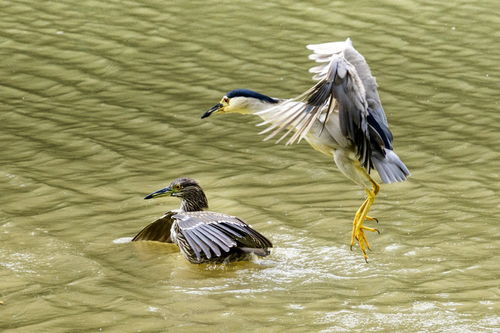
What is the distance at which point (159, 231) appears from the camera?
26.2 ft

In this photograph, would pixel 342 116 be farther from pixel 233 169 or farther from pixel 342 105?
pixel 233 169

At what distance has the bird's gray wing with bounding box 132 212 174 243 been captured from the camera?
7910 mm

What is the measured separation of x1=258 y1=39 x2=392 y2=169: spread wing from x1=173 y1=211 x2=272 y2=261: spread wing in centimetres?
76

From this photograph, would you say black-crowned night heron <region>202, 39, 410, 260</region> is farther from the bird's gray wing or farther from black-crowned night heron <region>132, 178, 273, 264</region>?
the bird's gray wing

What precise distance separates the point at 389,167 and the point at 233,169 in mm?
2154

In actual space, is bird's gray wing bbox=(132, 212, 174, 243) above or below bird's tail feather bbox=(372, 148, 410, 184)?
below

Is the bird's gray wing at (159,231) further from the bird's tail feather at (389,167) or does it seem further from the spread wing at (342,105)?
the bird's tail feather at (389,167)

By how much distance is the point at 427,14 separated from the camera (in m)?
14.0

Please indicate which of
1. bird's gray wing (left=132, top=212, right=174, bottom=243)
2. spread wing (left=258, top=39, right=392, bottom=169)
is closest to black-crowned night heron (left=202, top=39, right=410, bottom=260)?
spread wing (left=258, top=39, right=392, bottom=169)

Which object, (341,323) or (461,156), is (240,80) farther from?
(341,323)

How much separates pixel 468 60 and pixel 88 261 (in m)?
6.35

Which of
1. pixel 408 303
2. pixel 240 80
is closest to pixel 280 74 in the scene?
pixel 240 80

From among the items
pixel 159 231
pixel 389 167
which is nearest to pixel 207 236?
pixel 159 231

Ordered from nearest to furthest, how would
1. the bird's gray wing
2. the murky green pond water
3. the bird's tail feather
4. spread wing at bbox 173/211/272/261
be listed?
the murky green pond water
spread wing at bbox 173/211/272/261
the bird's tail feather
the bird's gray wing
